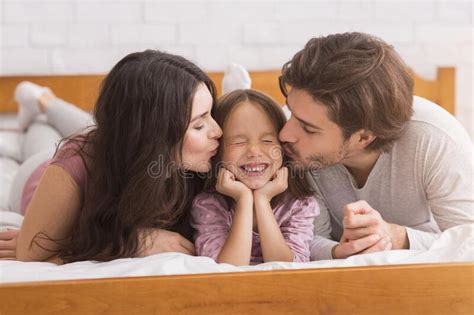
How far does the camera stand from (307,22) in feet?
8.75

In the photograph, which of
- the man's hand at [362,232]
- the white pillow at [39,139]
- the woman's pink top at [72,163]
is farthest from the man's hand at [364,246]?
the white pillow at [39,139]

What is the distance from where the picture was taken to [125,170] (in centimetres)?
139

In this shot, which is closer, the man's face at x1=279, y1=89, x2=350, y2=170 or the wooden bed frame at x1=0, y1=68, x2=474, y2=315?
the wooden bed frame at x1=0, y1=68, x2=474, y2=315

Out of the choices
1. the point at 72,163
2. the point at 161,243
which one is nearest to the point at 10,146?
the point at 72,163

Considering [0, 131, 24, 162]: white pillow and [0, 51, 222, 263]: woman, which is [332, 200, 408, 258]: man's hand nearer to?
[0, 51, 222, 263]: woman

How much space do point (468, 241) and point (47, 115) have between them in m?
1.57

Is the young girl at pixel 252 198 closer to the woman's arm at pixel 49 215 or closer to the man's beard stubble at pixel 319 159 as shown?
the man's beard stubble at pixel 319 159

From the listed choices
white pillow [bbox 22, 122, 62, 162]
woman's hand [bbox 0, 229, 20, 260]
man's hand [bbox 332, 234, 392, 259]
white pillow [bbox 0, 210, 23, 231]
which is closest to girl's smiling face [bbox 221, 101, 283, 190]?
man's hand [bbox 332, 234, 392, 259]

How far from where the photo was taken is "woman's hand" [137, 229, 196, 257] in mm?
1385

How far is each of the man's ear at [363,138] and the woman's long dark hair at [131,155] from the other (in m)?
0.37

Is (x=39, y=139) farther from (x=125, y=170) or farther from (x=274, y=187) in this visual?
(x=274, y=187)

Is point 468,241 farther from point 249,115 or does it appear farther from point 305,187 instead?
point 249,115

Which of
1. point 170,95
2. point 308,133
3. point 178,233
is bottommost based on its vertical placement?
point 178,233

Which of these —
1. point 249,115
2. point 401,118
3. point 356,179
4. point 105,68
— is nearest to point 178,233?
point 249,115
